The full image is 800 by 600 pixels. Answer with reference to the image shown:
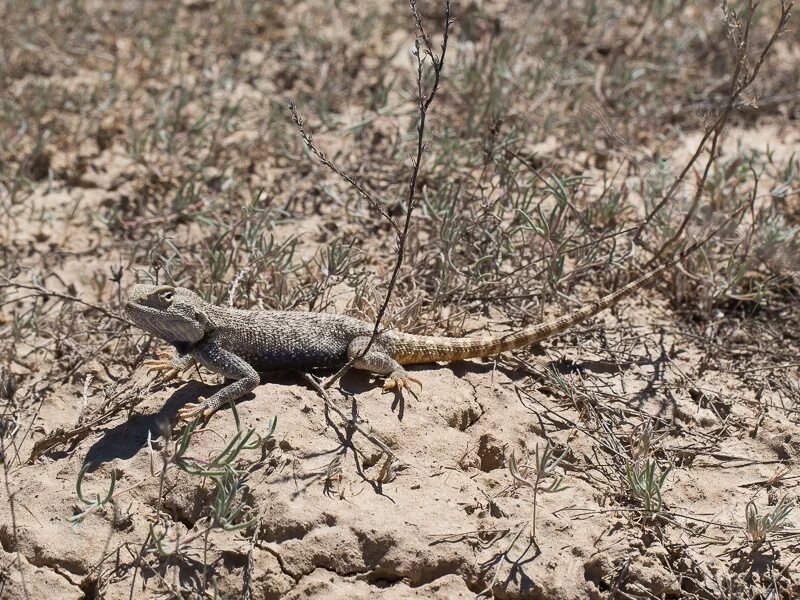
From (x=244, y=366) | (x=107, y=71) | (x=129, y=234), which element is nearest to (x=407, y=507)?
(x=244, y=366)

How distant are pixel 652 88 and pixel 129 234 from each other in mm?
4418

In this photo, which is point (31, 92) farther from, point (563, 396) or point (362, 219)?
point (563, 396)

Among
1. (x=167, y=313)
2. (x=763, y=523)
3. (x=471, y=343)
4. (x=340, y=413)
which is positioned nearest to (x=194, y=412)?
(x=167, y=313)

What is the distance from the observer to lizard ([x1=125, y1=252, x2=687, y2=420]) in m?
4.51

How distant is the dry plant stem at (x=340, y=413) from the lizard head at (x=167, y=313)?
0.61 m

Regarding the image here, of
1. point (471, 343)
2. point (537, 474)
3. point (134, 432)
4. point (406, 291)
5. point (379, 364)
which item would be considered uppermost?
point (406, 291)

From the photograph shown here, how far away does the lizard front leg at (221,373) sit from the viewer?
14.4 feet

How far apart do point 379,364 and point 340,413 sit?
1.29 feet

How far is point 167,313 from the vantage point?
4.51 metres

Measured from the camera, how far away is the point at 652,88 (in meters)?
7.62

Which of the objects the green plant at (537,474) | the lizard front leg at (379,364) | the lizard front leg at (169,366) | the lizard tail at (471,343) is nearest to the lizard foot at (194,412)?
Result: the lizard front leg at (169,366)

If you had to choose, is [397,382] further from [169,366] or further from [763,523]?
[763,523]

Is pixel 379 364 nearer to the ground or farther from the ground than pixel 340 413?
farther from the ground

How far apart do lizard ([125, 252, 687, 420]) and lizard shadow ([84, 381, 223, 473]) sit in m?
0.13
